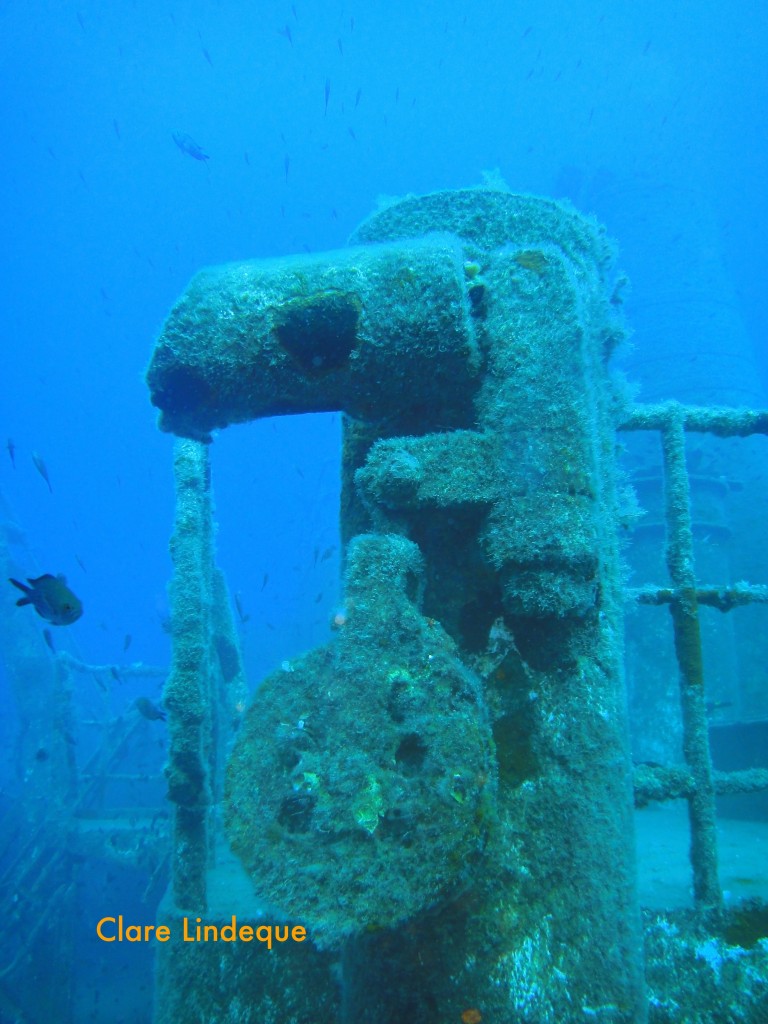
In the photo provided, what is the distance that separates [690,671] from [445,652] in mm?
1484

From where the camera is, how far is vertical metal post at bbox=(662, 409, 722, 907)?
2490 millimetres

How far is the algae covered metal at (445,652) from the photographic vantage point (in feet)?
5.52

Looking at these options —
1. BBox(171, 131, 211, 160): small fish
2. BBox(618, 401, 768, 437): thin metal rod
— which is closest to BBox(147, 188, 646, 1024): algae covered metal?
BBox(618, 401, 768, 437): thin metal rod

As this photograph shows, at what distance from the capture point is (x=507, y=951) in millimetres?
1880

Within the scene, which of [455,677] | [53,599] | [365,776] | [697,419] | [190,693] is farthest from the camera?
[53,599]

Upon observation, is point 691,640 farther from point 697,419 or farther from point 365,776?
point 365,776

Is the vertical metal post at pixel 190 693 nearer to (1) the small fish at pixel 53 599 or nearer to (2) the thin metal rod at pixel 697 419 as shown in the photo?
(1) the small fish at pixel 53 599

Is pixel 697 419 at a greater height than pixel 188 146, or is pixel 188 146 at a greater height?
pixel 188 146

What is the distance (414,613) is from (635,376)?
15373 mm

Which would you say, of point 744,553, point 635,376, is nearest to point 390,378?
point 744,553

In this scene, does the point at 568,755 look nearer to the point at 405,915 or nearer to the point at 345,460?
the point at 405,915

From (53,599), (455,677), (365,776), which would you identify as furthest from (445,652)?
(53,599)

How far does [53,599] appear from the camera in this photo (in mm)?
4969

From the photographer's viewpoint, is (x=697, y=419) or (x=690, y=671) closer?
(x=690, y=671)
